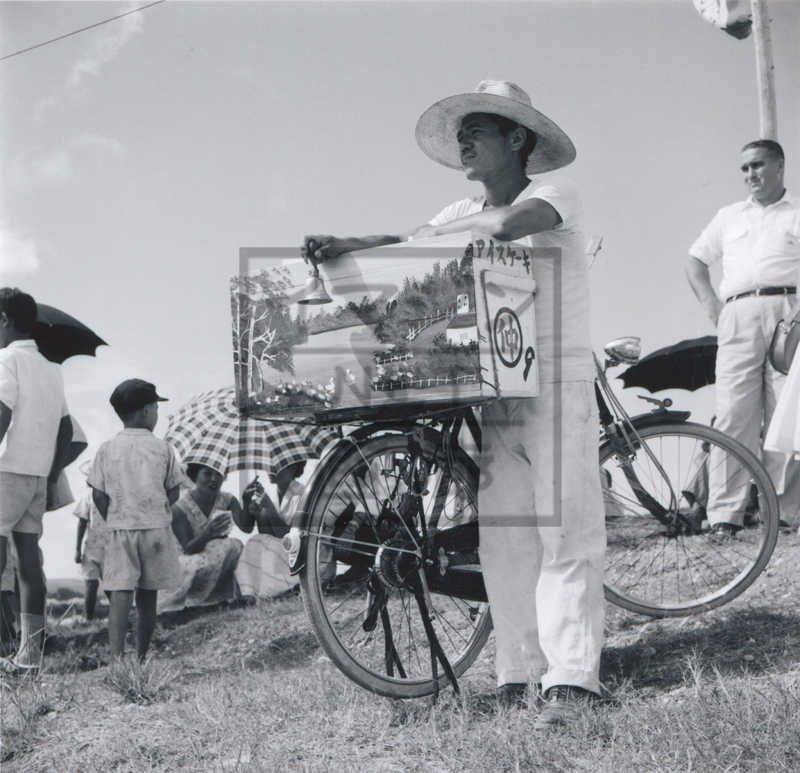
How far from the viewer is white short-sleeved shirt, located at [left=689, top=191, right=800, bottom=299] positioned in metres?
5.32

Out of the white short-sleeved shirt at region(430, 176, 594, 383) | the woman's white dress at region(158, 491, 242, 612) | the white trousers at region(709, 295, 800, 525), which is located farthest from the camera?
the woman's white dress at region(158, 491, 242, 612)

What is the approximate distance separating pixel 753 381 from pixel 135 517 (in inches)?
143

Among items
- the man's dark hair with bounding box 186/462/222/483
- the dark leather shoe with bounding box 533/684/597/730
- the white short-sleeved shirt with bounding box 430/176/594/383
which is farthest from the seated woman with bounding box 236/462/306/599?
the dark leather shoe with bounding box 533/684/597/730

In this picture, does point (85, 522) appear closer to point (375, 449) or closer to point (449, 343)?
point (375, 449)

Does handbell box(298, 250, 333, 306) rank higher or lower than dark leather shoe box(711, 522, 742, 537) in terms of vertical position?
higher

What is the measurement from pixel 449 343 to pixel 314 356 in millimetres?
417

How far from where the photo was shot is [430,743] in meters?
2.52

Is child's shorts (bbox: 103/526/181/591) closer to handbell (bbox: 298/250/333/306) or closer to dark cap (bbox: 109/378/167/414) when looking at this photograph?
dark cap (bbox: 109/378/167/414)

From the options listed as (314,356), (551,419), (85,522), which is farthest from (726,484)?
(85,522)

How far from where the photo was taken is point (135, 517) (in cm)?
476

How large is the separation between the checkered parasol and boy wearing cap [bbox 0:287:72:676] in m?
1.73

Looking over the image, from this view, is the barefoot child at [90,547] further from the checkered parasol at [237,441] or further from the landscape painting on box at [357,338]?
the landscape painting on box at [357,338]

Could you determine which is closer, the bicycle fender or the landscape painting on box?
the landscape painting on box

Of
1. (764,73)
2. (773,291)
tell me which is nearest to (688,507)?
(773,291)
